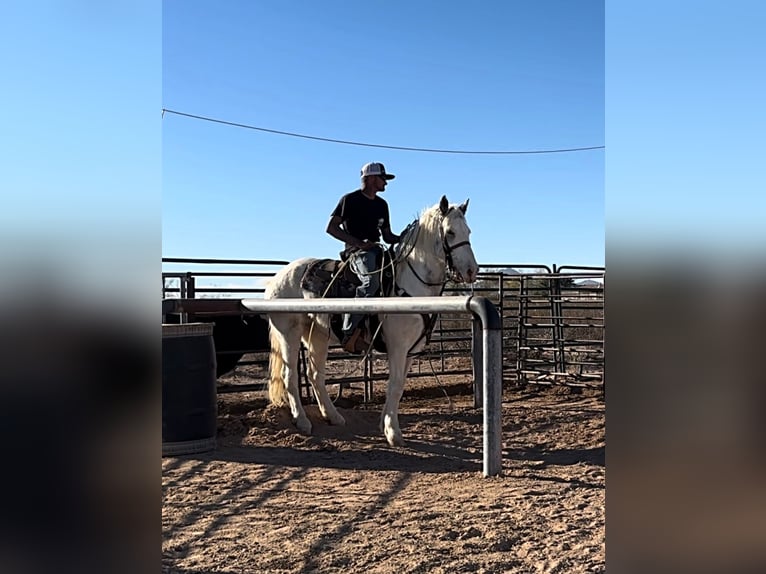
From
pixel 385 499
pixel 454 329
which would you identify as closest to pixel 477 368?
pixel 454 329

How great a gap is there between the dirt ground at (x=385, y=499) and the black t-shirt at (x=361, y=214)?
5.67 feet

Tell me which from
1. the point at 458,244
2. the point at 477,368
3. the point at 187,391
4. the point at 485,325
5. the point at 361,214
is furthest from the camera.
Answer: the point at 477,368

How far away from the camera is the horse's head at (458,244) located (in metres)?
4.97

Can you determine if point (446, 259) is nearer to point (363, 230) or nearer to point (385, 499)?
point (363, 230)

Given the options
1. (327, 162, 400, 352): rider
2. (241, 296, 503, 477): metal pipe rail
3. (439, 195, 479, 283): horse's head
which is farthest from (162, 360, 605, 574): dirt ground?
(439, 195, 479, 283): horse's head

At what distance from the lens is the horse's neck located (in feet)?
17.1

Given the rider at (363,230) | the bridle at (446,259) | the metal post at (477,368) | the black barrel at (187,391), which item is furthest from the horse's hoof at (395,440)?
the metal post at (477,368)

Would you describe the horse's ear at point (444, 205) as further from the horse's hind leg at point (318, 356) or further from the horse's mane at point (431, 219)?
the horse's hind leg at point (318, 356)

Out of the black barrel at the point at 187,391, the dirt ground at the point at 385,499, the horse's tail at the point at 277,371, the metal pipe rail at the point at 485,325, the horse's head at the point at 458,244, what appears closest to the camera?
the dirt ground at the point at 385,499

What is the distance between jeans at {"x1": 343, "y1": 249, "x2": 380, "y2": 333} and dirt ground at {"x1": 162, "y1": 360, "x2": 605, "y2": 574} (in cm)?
96

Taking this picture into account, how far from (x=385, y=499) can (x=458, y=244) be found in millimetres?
2128

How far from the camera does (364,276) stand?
5508 mm
